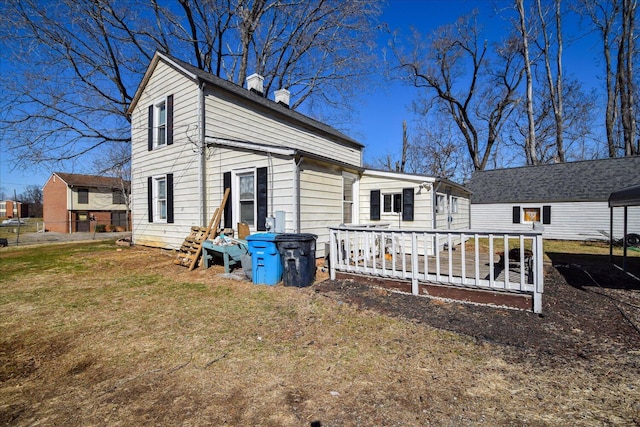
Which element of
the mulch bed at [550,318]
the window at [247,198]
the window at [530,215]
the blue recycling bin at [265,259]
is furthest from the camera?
the window at [530,215]

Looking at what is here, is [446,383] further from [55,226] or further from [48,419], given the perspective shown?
[55,226]

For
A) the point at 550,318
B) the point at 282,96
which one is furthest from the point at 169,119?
the point at 550,318

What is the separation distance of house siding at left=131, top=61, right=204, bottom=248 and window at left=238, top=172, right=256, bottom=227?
1.59 metres

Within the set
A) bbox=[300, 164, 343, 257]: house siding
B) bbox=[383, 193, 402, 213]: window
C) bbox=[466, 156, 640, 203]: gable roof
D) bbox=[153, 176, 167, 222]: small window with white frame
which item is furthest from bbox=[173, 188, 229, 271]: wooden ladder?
bbox=[466, 156, 640, 203]: gable roof

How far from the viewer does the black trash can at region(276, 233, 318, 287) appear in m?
5.93

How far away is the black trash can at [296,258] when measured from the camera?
5.93m

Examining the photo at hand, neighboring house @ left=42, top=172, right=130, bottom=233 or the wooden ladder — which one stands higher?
neighboring house @ left=42, top=172, right=130, bottom=233

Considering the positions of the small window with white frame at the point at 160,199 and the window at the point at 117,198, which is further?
the window at the point at 117,198

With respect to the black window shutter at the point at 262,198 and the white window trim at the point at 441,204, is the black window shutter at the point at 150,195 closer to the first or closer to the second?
the black window shutter at the point at 262,198

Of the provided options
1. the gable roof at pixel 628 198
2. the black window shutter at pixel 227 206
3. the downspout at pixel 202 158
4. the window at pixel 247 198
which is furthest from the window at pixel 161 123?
the gable roof at pixel 628 198

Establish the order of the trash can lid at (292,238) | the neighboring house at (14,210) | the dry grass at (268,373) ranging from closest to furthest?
1. the dry grass at (268,373)
2. the trash can lid at (292,238)
3. the neighboring house at (14,210)

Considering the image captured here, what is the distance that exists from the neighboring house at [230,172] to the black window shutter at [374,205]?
0.04 meters

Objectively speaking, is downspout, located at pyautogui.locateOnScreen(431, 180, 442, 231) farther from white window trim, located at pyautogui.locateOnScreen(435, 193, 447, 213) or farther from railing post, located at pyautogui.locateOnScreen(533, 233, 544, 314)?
railing post, located at pyautogui.locateOnScreen(533, 233, 544, 314)

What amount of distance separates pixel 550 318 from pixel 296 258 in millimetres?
4108
